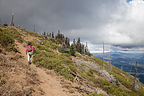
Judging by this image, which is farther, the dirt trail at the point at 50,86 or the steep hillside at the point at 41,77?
the dirt trail at the point at 50,86

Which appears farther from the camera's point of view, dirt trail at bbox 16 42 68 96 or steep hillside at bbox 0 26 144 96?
dirt trail at bbox 16 42 68 96

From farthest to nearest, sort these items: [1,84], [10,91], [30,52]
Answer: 1. [30,52]
2. [1,84]
3. [10,91]

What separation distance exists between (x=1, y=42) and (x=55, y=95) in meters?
10.9

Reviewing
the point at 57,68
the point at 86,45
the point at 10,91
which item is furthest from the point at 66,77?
the point at 86,45

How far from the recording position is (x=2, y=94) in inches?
149

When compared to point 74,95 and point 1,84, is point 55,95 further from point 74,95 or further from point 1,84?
point 1,84

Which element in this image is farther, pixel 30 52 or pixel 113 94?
pixel 113 94

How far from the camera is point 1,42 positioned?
35.2 feet

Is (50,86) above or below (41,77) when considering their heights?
below

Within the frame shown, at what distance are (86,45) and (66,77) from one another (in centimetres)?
8882

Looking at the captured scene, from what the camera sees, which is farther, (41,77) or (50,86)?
(41,77)

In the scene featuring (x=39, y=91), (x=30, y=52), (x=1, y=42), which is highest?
(x=1, y=42)

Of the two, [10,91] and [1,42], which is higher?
[1,42]

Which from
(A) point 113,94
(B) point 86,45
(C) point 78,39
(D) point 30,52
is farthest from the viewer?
(B) point 86,45
